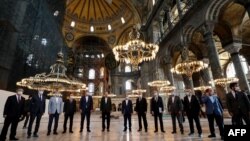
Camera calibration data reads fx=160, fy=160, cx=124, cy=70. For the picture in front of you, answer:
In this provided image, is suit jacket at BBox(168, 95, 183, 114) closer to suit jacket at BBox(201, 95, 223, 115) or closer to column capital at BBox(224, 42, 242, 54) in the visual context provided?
suit jacket at BBox(201, 95, 223, 115)

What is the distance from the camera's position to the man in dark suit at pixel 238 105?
13.3 ft

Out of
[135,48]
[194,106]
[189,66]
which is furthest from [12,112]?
[189,66]

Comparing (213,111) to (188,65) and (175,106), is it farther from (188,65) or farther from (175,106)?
(188,65)

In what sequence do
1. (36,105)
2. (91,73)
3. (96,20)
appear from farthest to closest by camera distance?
1. (91,73)
2. (96,20)
3. (36,105)

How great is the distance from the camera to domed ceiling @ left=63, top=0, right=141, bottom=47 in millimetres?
32875

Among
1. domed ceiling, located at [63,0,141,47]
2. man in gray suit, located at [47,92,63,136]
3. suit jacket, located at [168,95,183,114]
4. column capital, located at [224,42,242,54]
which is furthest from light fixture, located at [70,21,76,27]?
suit jacket, located at [168,95,183,114]

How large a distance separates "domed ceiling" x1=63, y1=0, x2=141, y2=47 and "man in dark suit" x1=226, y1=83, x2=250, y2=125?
2917 centimetres

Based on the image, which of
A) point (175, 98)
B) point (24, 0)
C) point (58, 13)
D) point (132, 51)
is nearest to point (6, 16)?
point (24, 0)

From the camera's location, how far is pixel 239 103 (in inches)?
161

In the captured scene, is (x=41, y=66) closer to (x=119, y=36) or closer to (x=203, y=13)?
(x=203, y=13)

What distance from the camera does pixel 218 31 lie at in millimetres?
13633

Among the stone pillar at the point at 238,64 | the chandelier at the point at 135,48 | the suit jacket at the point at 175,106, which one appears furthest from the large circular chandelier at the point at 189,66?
the suit jacket at the point at 175,106

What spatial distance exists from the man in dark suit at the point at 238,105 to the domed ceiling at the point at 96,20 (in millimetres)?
29166

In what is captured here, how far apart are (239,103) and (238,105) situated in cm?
6
